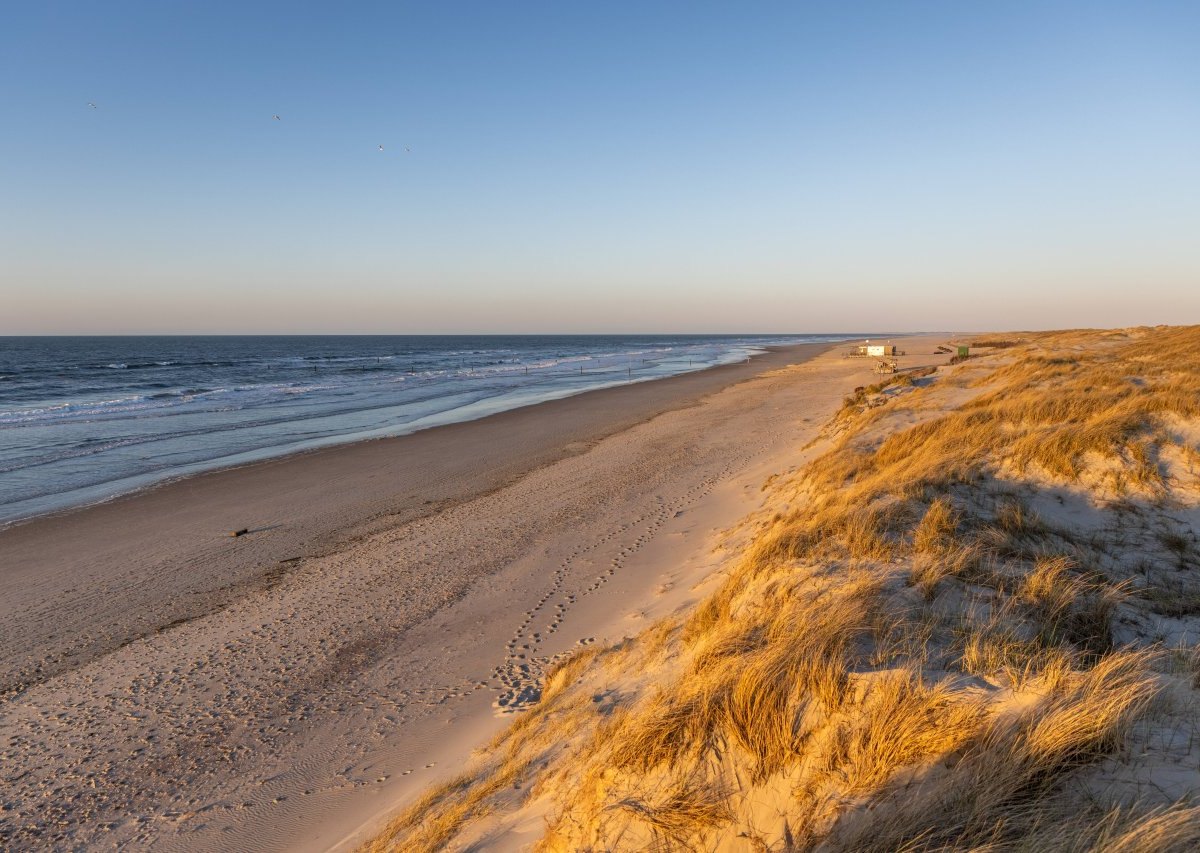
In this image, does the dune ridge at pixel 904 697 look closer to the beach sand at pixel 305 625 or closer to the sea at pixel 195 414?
the beach sand at pixel 305 625

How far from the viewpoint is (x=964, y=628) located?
163 inches

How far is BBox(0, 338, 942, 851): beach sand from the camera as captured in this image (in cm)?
500

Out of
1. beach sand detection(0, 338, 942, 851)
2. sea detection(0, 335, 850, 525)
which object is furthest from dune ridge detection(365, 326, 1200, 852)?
sea detection(0, 335, 850, 525)

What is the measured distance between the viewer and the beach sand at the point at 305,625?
16.4 ft

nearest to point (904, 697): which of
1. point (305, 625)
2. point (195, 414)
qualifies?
point (305, 625)

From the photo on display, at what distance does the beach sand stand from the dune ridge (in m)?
1.15

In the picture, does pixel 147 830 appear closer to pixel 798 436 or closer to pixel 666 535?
pixel 666 535

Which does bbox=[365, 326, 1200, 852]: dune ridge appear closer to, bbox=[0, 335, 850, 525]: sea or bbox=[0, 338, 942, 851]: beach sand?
bbox=[0, 338, 942, 851]: beach sand

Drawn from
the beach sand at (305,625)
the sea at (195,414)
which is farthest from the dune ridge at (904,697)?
the sea at (195,414)

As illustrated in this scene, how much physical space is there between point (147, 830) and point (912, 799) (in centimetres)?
537

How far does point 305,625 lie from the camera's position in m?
7.71

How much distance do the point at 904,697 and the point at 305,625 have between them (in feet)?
23.1

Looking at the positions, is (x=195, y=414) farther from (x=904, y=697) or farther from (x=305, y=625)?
(x=904, y=697)

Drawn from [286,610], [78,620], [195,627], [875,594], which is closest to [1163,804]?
[875,594]
